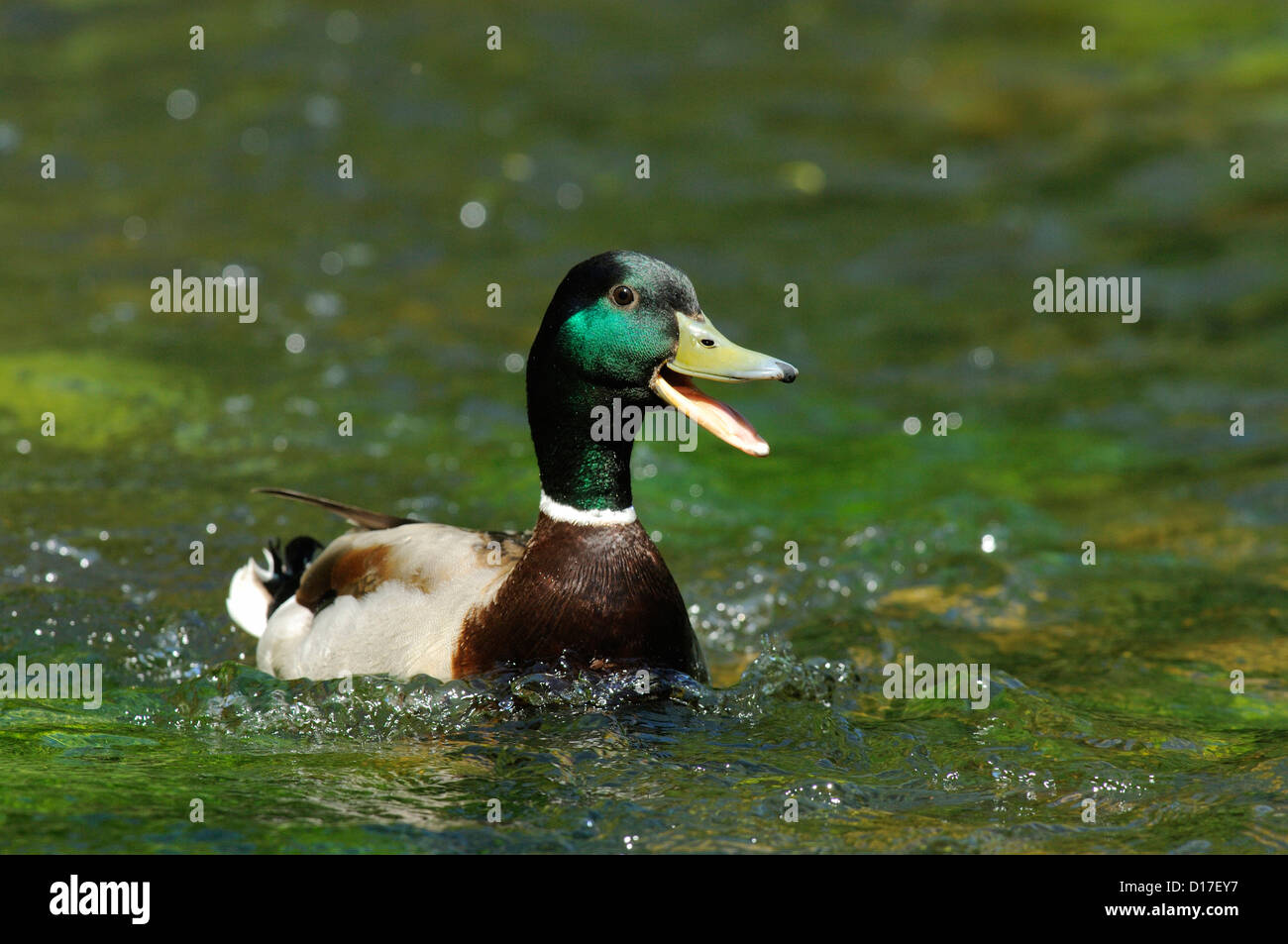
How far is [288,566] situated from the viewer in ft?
23.4

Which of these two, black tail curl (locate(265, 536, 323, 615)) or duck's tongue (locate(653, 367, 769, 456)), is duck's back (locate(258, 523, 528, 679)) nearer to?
black tail curl (locate(265, 536, 323, 615))

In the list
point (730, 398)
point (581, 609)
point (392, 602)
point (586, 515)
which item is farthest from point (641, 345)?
point (730, 398)

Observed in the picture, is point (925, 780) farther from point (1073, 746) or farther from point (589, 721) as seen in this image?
point (589, 721)

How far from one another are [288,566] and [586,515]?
1920 millimetres

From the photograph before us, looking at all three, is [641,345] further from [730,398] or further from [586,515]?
[730,398]

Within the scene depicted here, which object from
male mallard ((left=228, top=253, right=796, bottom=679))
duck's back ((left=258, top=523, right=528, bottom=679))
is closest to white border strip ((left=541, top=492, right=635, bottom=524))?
male mallard ((left=228, top=253, right=796, bottom=679))

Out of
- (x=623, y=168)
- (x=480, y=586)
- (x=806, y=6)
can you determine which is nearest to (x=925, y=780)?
(x=480, y=586)

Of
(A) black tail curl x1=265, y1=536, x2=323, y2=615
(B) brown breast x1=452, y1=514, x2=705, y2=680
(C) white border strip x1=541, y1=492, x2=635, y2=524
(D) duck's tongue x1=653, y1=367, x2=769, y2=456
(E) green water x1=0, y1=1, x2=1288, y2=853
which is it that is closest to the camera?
(E) green water x1=0, y1=1, x2=1288, y2=853

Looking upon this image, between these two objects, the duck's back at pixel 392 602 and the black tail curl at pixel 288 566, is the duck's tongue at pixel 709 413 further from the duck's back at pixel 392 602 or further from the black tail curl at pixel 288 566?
the black tail curl at pixel 288 566

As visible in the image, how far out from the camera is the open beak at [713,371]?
17.8ft

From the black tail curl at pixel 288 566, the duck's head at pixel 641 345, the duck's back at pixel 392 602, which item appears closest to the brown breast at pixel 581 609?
the duck's back at pixel 392 602

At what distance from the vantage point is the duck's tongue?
215 inches

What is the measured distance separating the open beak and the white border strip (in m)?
0.50

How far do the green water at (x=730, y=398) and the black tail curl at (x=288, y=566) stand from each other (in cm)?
34
